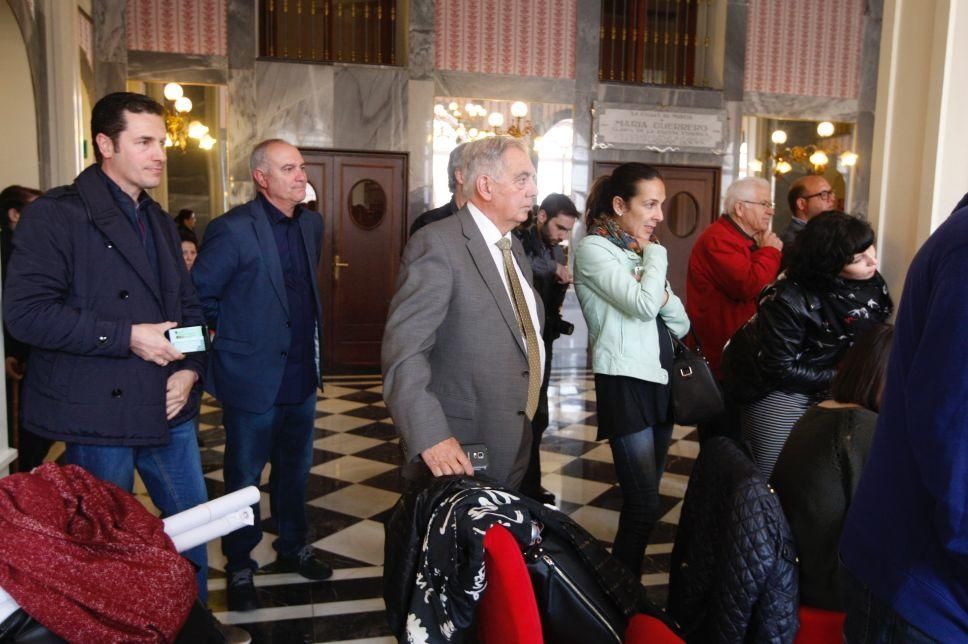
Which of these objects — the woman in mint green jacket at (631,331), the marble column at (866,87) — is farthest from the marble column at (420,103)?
the woman in mint green jacket at (631,331)

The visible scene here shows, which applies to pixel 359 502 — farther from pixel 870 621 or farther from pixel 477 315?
pixel 870 621

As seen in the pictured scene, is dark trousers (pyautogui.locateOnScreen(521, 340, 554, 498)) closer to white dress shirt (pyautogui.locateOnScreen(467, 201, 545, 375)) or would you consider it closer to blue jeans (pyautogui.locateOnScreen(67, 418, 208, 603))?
white dress shirt (pyautogui.locateOnScreen(467, 201, 545, 375))

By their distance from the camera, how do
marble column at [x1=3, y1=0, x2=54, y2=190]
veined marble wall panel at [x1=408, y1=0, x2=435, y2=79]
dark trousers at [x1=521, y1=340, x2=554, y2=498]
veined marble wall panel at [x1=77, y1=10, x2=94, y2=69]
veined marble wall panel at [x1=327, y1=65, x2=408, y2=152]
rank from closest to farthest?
dark trousers at [x1=521, y1=340, x2=554, y2=498]
marble column at [x1=3, y1=0, x2=54, y2=190]
veined marble wall panel at [x1=77, y1=10, x2=94, y2=69]
veined marble wall panel at [x1=327, y1=65, x2=408, y2=152]
veined marble wall panel at [x1=408, y1=0, x2=435, y2=79]


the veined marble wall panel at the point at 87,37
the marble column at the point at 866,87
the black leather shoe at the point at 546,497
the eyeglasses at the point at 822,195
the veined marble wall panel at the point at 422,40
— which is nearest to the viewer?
the black leather shoe at the point at 546,497

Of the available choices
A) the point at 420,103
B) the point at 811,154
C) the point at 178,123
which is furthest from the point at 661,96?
the point at 178,123

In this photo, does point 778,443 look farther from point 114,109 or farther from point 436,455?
point 114,109

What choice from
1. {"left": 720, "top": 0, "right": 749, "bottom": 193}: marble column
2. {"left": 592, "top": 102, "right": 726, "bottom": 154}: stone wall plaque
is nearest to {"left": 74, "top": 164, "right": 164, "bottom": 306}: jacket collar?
{"left": 592, "top": 102, "right": 726, "bottom": 154}: stone wall plaque

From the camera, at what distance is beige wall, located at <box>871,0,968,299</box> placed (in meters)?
2.40

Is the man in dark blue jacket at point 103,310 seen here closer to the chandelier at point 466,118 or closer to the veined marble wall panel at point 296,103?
the veined marble wall panel at point 296,103

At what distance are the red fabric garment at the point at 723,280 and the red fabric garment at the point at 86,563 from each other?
9.16 ft

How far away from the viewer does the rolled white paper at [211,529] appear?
1708 mm

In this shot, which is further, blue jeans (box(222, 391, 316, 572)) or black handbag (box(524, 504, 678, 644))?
blue jeans (box(222, 391, 316, 572))

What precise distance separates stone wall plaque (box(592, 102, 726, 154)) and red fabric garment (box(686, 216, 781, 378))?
5285 millimetres

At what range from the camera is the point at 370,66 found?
8531 mm
